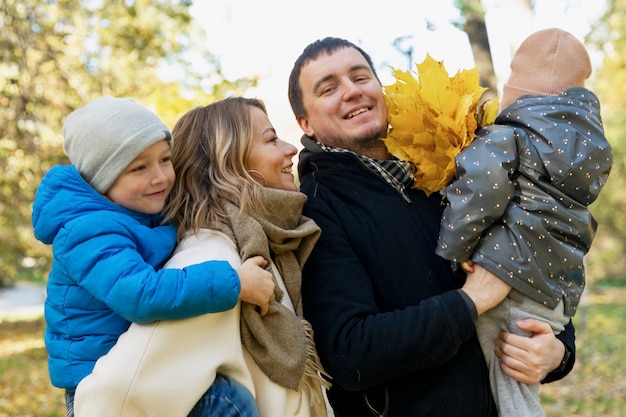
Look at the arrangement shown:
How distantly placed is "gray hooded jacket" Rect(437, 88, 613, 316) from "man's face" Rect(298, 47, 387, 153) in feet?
1.60

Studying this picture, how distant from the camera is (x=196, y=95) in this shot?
567 cm

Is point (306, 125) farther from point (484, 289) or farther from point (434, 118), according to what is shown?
point (484, 289)

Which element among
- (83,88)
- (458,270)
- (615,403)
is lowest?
(615,403)

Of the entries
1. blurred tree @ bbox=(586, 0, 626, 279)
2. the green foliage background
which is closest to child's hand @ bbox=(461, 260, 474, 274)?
the green foliage background

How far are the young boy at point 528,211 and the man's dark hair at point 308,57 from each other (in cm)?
80

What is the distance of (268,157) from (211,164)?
216 millimetres

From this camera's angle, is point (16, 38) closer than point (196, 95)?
No

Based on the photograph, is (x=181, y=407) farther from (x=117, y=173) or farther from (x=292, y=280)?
(x=117, y=173)

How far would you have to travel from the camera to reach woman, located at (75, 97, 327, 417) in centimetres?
195

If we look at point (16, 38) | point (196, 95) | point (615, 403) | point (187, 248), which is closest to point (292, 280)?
point (187, 248)

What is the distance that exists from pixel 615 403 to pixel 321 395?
6.89 meters

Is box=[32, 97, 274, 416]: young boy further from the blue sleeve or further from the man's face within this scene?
the man's face

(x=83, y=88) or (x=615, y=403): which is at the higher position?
(x=83, y=88)

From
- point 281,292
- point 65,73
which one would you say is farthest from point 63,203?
point 65,73
